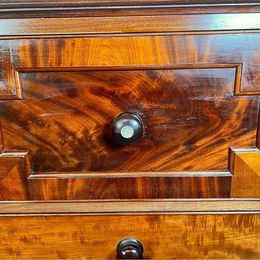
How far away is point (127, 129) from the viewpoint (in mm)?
419

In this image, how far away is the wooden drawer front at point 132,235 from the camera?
1.59 ft

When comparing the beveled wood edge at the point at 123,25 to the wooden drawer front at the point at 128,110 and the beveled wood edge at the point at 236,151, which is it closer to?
the wooden drawer front at the point at 128,110

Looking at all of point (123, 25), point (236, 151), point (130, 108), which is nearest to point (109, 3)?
point (123, 25)

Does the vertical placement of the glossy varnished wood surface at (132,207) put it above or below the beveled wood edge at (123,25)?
below

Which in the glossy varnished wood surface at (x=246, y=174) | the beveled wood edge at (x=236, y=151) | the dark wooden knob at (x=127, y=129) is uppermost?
the dark wooden knob at (x=127, y=129)

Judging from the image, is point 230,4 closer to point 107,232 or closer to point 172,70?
point 172,70

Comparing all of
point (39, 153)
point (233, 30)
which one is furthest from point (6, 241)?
point (233, 30)

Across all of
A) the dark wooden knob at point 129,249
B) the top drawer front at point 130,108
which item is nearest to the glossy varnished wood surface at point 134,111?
the top drawer front at point 130,108

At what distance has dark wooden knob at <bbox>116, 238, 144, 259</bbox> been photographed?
0.48 m

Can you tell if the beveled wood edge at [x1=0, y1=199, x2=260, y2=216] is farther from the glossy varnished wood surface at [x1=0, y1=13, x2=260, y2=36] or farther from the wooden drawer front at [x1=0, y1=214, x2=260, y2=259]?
the glossy varnished wood surface at [x1=0, y1=13, x2=260, y2=36]

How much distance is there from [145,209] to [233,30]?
0.90ft

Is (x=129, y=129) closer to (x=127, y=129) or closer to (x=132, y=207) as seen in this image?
(x=127, y=129)

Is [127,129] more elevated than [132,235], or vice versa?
[127,129]

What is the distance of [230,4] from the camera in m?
0.39
